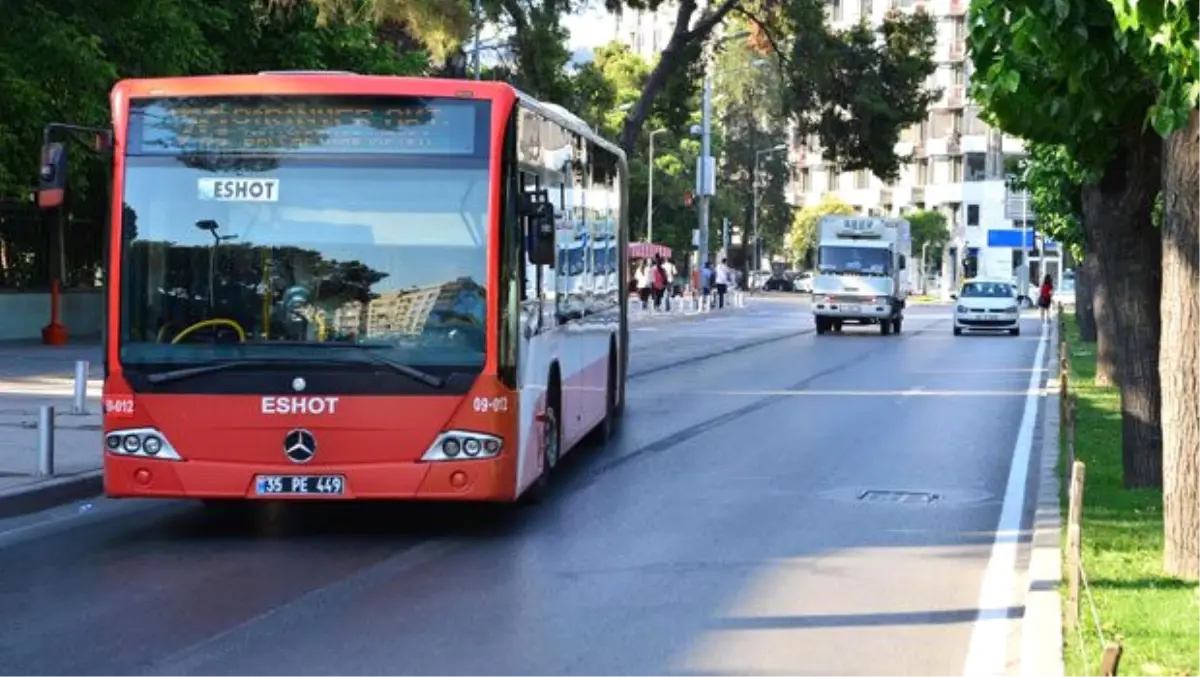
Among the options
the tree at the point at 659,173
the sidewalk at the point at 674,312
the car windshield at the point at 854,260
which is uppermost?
the tree at the point at 659,173

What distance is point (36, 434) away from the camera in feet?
55.3

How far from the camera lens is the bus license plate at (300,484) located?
11195mm

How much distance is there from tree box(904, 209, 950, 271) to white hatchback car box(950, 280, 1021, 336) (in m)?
57.0

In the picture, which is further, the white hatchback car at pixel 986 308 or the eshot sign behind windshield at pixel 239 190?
the white hatchback car at pixel 986 308

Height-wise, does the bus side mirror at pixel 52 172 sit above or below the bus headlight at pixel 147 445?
above

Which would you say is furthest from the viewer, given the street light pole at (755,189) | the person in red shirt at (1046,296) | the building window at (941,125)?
the building window at (941,125)

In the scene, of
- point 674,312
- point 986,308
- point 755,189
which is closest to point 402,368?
point 986,308

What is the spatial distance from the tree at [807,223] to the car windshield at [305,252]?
98502 millimetres

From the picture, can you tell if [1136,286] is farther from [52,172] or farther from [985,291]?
[985,291]

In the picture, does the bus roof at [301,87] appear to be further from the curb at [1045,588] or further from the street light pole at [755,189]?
the street light pole at [755,189]

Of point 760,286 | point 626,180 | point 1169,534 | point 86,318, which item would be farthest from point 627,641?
point 760,286

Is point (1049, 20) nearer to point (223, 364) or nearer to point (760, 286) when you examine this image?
point (223, 364)

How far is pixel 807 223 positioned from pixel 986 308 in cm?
6366

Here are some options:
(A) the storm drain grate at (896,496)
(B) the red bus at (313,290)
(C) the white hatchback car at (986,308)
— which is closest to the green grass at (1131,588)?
(A) the storm drain grate at (896,496)
